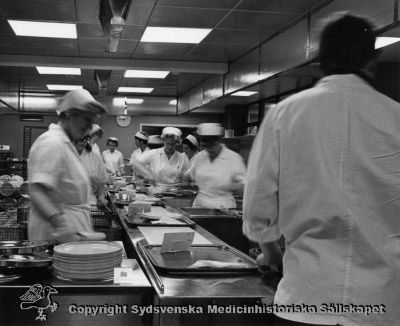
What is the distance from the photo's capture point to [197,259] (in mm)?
2086

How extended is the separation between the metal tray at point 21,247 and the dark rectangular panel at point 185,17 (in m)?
3.47

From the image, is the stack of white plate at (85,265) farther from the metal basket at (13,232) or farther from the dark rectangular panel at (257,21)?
the dark rectangular panel at (257,21)

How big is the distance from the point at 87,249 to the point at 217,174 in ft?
11.0

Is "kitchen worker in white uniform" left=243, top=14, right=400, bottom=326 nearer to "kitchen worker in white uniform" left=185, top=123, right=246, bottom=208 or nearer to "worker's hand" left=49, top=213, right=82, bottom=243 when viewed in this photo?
"worker's hand" left=49, top=213, right=82, bottom=243

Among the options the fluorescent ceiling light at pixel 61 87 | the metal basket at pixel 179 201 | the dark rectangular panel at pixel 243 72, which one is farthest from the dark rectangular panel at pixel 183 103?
the metal basket at pixel 179 201

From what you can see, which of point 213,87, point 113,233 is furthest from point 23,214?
point 213,87

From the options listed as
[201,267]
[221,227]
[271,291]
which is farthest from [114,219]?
[271,291]

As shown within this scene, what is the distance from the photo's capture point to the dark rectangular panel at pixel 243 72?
655cm

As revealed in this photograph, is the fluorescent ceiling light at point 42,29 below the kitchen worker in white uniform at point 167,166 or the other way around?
the other way around

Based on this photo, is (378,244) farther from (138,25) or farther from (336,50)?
(138,25)

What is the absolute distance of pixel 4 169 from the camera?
7.58m

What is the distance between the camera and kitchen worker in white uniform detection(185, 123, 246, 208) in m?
5.09

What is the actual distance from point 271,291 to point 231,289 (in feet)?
0.45

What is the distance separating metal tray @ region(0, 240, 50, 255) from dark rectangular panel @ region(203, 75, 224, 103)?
6463 mm
